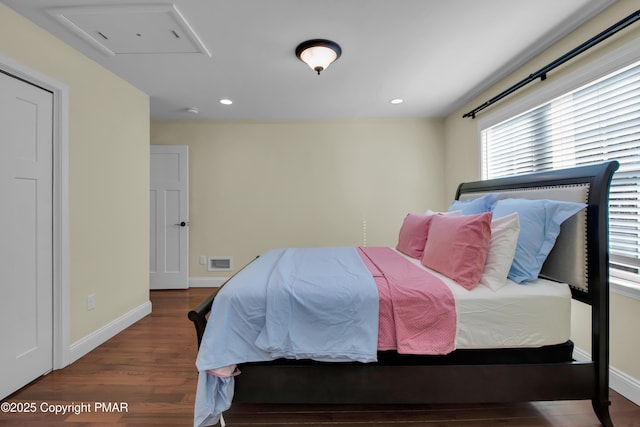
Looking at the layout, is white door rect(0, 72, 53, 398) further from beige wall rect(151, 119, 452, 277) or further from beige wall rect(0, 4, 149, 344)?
beige wall rect(151, 119, 452, 277)

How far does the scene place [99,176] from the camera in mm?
2381

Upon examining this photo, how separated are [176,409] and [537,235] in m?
2.39

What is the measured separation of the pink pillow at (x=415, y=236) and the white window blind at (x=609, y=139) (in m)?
1.12

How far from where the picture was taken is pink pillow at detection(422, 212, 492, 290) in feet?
4.99

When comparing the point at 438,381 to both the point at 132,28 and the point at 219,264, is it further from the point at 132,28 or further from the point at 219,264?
the point at 219,264

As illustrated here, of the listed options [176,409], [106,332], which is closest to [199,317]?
[176,409]

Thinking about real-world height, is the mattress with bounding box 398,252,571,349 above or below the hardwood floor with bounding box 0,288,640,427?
above

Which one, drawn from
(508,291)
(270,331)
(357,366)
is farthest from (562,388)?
(270,331)

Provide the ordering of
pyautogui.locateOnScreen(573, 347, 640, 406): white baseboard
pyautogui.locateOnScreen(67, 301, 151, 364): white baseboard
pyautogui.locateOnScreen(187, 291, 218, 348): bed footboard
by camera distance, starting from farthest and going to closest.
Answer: pyautogui.locateOnScreen(67, 301, 151, 364): white baseboard < pyautogui.locateOnScreen(573, 347, 640, 406): white baseboard < pyautogui.locateOnScreen(187, 291, 218, 348): bed footboard

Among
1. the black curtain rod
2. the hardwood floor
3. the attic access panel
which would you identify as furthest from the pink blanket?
the attic access panel

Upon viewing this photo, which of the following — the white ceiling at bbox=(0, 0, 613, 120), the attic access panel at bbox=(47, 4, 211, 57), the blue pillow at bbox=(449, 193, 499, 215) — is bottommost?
the blue pillow at bbox=(449, 193, 499, 215)

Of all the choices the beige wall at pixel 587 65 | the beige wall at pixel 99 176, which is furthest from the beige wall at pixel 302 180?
the beige wall at pixel 587 65

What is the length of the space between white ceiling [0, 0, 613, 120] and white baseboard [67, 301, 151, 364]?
2.36 metres

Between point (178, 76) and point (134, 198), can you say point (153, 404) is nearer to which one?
point (134, 198)
